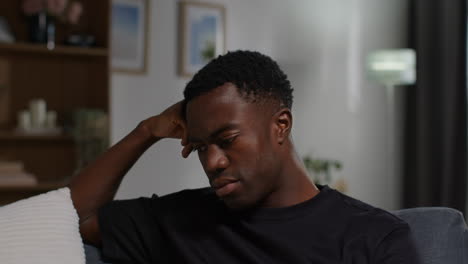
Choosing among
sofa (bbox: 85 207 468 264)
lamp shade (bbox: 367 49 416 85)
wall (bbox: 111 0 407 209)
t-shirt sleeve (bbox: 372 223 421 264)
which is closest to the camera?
t-shirt sleeve (bbox: 372 223 421 264)

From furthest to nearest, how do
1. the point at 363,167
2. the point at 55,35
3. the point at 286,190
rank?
the point at 363,167 → the point at 55,35 → the point at 286,190

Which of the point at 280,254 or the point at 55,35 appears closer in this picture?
the point at 280,254

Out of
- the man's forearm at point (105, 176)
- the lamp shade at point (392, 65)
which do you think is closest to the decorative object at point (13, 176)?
the man's forearm at point (105, 176)

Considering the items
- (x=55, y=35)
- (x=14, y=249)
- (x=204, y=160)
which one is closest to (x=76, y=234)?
(x=14, y=249)

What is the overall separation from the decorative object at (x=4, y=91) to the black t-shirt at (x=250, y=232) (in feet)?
7.99

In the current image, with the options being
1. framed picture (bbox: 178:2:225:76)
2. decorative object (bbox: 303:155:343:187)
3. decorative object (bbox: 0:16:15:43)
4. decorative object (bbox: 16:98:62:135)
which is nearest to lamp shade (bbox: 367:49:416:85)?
decorative object (bbox: 303:155:343:187)

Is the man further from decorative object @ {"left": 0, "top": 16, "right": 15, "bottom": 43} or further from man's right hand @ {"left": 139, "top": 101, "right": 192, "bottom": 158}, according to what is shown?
decorative object @ {"left": 0, "top": 16, "right": 15, "bottom": 43}

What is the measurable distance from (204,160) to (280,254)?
24 centimetres

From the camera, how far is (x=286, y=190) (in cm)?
137

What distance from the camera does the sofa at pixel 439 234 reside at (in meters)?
1.32

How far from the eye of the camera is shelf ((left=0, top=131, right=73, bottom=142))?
3469 millimetres

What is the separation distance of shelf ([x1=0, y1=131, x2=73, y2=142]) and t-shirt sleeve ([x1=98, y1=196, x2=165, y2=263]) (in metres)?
2.16

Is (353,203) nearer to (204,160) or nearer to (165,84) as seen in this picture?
(204,160)

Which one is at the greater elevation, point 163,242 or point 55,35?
point 55,35
